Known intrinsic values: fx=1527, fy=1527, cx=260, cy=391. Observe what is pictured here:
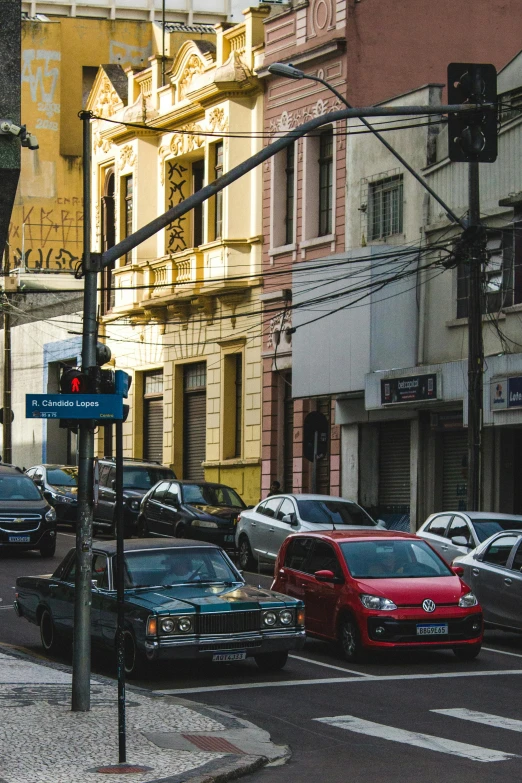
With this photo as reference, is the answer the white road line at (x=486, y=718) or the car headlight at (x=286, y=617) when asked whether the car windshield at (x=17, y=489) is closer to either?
the car headlight at (x=286, y=617)

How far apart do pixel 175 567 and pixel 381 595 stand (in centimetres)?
234

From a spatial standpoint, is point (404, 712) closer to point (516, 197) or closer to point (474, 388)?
point (474, 388)

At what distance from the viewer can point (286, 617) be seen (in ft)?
53.0

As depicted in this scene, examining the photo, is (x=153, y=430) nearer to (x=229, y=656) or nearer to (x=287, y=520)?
(x=287, y=520)

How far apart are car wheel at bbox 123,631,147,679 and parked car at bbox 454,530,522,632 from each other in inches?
213

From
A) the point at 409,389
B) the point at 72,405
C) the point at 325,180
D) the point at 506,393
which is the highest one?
the point at 325,180

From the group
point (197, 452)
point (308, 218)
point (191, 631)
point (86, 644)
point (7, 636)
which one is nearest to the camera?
point (86, 644)

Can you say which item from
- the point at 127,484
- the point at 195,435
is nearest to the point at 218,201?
the point at 195,435

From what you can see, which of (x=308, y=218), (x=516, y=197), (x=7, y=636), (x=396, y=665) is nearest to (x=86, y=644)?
(x=396, y=665)

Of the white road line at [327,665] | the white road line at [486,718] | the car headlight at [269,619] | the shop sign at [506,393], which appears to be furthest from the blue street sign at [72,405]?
the shop sign at [506,393]

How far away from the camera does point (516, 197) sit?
28.6 metres

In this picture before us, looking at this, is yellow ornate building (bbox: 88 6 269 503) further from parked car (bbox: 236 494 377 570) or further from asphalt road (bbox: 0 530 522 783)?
asphalt road (bbox: 0 530 522 783)

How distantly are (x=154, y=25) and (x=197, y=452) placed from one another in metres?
23.7

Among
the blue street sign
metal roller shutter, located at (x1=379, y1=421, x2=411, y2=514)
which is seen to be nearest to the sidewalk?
the blue street sign
